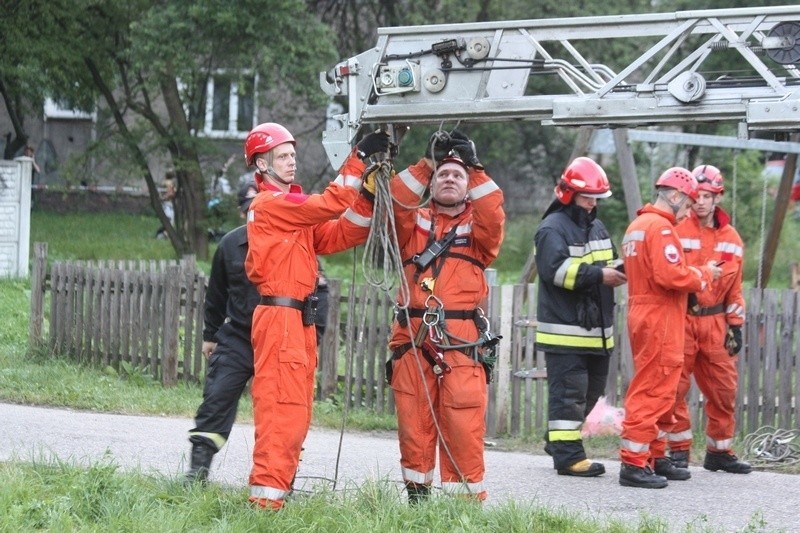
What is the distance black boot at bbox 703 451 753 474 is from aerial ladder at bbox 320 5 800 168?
3.16m

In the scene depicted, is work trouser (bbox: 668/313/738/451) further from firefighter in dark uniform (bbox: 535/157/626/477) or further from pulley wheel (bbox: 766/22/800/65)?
pulley wheel (bbox: 766/22/800/65)

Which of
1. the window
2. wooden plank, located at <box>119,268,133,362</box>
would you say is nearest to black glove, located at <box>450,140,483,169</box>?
wooden plank, located at <box>119,268,133,362</box>

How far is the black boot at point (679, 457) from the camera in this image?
28.8 feet

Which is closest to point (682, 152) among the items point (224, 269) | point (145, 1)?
point (145, 1)

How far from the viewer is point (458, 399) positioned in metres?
6.67

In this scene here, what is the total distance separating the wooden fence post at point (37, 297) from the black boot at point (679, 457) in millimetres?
7131

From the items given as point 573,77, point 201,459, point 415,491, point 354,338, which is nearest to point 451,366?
point 415,491

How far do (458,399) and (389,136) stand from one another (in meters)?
1.39

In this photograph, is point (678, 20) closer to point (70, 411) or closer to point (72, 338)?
point (70, 411)

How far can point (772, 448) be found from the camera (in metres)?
9.67

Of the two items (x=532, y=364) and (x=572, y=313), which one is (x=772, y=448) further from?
(x=572, y=313)

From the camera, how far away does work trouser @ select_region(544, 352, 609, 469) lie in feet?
27.4

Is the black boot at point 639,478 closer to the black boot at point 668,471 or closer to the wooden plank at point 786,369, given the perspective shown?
the black boot at point 668,471

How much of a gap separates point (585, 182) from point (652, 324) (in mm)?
1014
